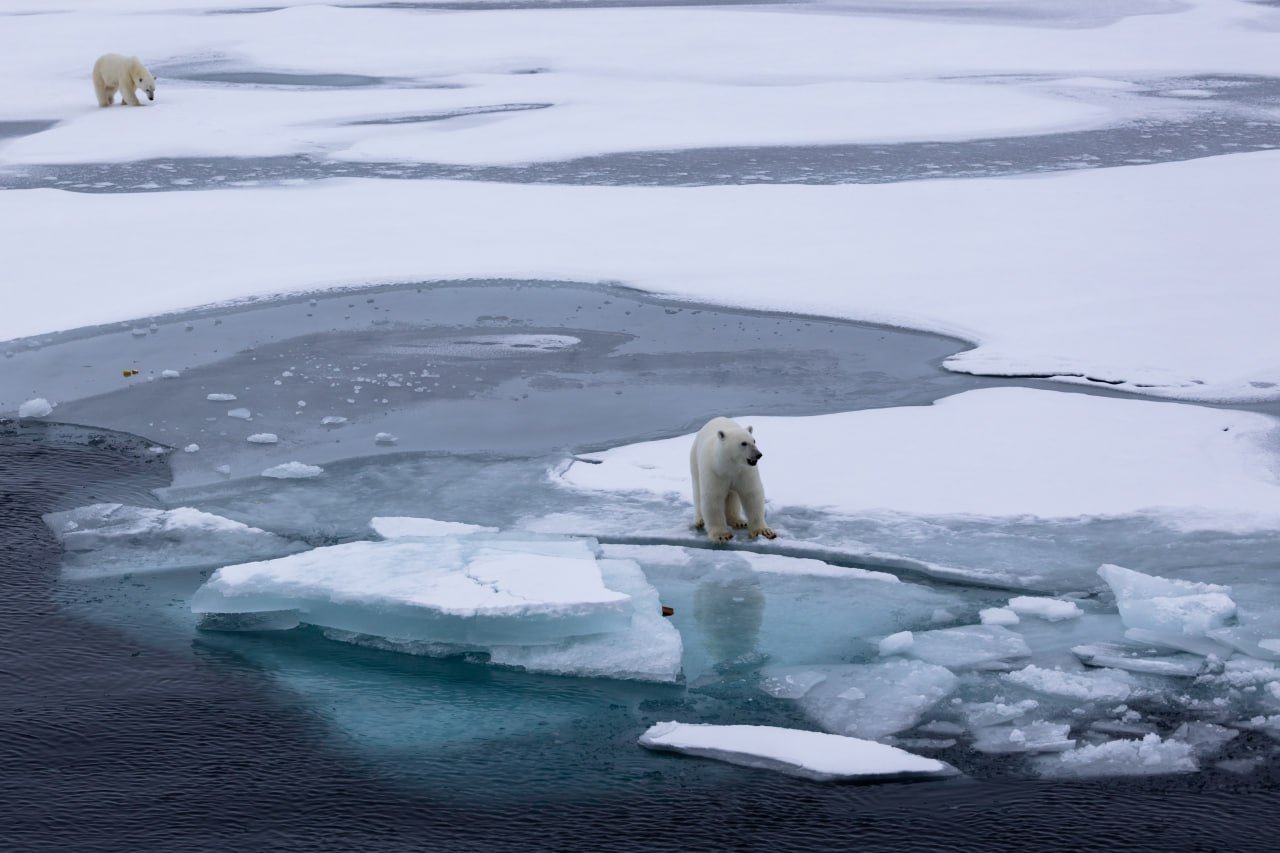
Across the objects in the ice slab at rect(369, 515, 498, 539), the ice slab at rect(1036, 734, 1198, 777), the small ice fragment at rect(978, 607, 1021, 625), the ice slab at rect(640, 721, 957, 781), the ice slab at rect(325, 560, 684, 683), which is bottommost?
the ice slab at rect(1036, 734, 1198, 777)

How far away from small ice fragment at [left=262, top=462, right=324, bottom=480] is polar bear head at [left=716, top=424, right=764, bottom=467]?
205 centimetres

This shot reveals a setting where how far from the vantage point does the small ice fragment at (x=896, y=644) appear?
501 centimetres

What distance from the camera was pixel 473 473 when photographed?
6828 mm

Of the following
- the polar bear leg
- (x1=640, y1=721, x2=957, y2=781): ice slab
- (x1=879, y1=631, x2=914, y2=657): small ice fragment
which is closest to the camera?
(x1=640, y1=721, x2=957, y2=781): ice slab

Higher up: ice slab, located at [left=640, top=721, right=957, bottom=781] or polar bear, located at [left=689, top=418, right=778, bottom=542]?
polar bear, located at [left=689, top=418, right=778, bottom=542]

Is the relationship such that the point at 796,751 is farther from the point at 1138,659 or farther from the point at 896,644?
the point at 1138,659

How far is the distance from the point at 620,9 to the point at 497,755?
2819 cm

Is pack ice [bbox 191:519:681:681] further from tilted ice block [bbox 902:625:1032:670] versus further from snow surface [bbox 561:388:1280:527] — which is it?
snow surface [bbox 561:388:1280:527]

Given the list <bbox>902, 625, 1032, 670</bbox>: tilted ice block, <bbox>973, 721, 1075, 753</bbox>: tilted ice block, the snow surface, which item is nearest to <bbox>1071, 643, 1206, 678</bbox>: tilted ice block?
<bbox>902, 625, 1032, 670</bbox>: tilted ice block

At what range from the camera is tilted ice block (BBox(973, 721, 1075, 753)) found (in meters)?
4.46

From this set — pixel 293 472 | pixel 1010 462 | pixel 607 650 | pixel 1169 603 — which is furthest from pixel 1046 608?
pixel 293 472

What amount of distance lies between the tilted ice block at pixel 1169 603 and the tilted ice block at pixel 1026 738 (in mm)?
747

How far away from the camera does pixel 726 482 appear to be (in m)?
5.91

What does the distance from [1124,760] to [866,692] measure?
0.83 metres
